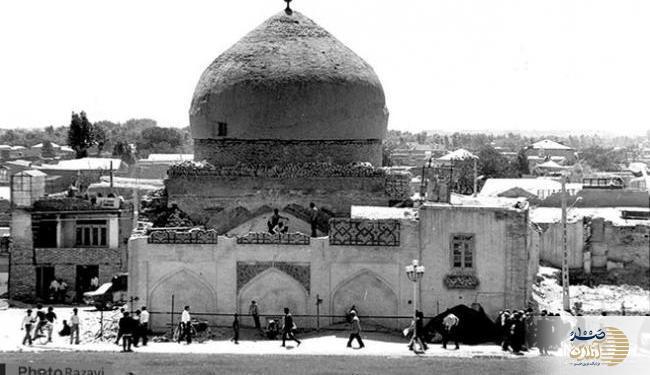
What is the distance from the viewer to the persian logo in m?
20.2

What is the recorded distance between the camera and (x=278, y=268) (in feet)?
79.9

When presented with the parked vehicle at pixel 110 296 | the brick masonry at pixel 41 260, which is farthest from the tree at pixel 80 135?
the parked vehicle at pixel 110 296

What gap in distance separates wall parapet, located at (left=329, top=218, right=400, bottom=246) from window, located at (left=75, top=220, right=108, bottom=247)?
38.4 ft

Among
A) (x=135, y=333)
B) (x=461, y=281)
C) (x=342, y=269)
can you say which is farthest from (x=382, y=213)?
(x=135, y=333)

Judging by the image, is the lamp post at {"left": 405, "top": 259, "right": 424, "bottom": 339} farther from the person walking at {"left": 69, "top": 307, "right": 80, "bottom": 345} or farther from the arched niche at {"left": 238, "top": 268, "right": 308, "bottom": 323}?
the person walking at {"left": 69, "top": 307, "right": 80, "bottom": 345}

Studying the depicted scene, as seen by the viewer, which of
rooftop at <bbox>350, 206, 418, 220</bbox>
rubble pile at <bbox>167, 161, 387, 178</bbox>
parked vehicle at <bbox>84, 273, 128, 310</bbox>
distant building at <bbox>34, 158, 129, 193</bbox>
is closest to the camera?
rooftop at <bbox>350, 206, 418, 220</bbox>

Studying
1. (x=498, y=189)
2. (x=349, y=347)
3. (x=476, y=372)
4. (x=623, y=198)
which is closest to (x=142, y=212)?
(x=349, y=347)

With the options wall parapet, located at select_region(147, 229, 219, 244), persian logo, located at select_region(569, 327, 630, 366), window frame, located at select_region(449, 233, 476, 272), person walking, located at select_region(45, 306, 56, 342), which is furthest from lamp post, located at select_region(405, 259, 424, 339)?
person walking, located at select_region(45, 306, 56, 342)

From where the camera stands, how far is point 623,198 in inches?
1868

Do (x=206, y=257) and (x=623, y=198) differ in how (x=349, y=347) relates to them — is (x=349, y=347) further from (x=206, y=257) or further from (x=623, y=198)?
(x=623, y=198)

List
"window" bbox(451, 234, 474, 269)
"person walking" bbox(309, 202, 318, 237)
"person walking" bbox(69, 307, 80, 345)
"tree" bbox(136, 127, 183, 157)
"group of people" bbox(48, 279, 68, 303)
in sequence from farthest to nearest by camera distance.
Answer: "tree" bbox(136, 127, 183, 157)
"group of people" bbox(48, 279, 68, 303)
"person walking" bbox(309, 202, 318, 237)
"window" bbox(451, 234, 474, 269)
"person walking" bbox(69, 307, 80, 345)

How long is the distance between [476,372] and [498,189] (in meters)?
39.9

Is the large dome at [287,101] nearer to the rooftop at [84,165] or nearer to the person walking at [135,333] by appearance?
the person walking at [135,333]

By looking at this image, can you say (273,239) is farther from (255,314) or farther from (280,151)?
(280,151)
